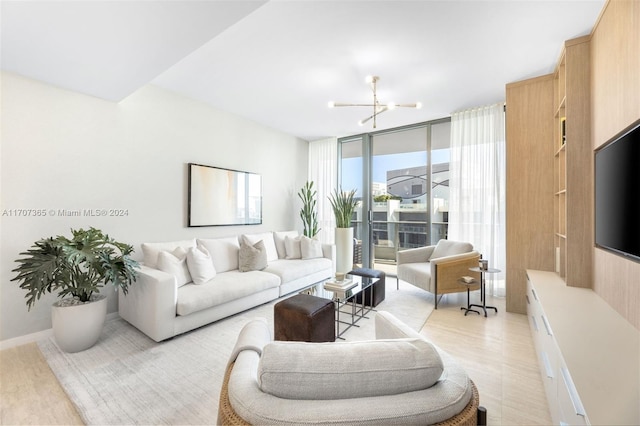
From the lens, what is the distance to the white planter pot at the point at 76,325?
2.29m

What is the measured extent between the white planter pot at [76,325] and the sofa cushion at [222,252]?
1.28 m

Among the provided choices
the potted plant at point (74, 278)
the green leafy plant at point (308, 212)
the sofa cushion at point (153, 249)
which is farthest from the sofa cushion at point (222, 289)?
the green leafy plant at point (308, 212)

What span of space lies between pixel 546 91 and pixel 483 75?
0.71 m

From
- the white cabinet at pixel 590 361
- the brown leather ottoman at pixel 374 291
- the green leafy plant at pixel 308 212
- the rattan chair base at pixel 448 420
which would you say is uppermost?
the green leafy plant at pixel 308 212

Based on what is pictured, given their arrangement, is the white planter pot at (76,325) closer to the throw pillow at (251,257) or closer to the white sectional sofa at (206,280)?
the white sectional sofa at (206,280)

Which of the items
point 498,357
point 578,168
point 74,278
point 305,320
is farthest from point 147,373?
point 578,168

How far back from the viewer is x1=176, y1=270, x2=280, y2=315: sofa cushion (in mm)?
2635

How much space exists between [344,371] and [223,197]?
3.73 m

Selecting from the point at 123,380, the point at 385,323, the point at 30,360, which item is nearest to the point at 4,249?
the point at 30,360

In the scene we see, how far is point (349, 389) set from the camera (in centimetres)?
83

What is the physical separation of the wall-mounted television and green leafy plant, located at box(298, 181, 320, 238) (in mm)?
1106

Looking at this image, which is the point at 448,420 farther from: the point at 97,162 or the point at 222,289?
the point at 97,162

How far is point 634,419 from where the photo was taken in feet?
2.94

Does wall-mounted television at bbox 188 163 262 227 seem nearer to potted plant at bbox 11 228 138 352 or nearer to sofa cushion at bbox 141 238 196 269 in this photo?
sofa cushion at bbox 141 238 196 269
